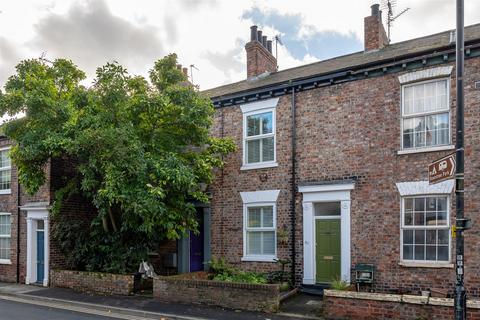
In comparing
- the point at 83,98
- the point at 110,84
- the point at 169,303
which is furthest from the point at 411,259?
the point at 83,98

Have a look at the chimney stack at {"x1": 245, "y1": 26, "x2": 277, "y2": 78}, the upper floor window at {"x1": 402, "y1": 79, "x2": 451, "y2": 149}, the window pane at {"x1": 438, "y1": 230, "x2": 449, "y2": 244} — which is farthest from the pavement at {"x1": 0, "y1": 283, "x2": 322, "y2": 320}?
the chimney stack at {"x1": 245, "y1": 26, "x2": 277, "y2": 78}

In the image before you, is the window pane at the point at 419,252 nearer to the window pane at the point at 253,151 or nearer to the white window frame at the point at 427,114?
the white window frame at the point at 427,114

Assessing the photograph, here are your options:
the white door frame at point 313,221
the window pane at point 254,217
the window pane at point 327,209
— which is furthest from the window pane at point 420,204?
the window pane at point 254,217

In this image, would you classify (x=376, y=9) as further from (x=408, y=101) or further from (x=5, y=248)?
(x=5, y=248)

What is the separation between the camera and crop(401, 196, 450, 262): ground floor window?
1091cm

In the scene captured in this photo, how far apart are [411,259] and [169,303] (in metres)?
6.44

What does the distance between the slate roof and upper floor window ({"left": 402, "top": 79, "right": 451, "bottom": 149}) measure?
941mm

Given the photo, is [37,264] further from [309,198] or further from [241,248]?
[309,198]

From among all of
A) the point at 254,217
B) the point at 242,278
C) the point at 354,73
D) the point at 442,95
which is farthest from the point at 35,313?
the point at 442,95

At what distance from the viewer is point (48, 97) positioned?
12852mm

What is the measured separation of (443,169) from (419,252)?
14.9 feet

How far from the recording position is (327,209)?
12922 mm

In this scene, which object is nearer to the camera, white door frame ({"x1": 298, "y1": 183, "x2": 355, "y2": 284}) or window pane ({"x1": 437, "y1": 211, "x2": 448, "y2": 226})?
window pane ({"x1": 437, "y1": 211, "x2": 448, "y2": 226})

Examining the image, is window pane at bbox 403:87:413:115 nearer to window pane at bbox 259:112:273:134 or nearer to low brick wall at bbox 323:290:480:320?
window pane at bbox 259:112:273:134
